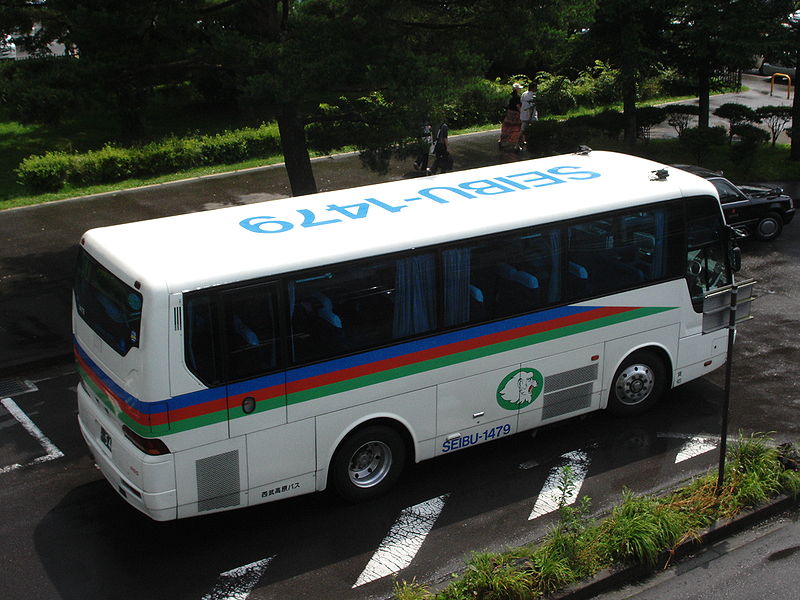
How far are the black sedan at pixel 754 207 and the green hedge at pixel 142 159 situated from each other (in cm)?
1081

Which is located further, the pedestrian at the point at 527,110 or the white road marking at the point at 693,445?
the pedestrian at the point at 527,110

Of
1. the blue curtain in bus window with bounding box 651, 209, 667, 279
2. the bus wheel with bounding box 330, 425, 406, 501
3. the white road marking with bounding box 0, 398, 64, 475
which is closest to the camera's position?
the bus wheel with bounding box 330, 425, 406, 501

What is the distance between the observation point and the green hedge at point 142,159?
2003 cm

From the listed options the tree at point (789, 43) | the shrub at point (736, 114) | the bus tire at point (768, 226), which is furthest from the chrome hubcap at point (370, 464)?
the shrub at point (736, 114)

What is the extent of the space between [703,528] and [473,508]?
2187 millimetres

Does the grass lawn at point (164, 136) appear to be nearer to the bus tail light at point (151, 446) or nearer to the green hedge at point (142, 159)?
the green hedge at point (142, 159)

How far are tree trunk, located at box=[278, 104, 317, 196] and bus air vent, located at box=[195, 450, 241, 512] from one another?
28.2 ft

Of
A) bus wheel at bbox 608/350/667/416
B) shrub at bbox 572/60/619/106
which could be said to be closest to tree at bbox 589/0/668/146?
shrub at bbox 572/60/619/106

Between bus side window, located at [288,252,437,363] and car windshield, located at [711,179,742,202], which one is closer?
bus side window, located at [288,252,437,363]

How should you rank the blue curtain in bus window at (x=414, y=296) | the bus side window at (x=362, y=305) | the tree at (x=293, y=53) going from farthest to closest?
1. the tree at (x=293, y=53)
2. the blue curtain in bus window at (x=414, y=296)
3. the bus side window at (x=362, y=305)

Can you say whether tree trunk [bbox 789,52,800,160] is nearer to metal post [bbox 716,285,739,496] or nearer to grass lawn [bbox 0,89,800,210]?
grass lawn [bbox 0,89,800,210]

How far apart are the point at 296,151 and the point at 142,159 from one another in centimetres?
647

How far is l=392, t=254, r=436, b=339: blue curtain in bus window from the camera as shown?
344 inches

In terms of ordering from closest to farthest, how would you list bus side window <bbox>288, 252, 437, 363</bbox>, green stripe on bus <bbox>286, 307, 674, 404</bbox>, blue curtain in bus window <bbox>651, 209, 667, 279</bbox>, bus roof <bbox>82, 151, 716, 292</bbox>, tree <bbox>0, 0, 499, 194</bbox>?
bus roof <bbox>82, 151, 716, 292</bbox> → bus side window <bbox>288, 252, 437, 363</bbox> → green stripe on bus <bbox>286, 307, 674, 404</bbox> → blue curtain in bus window <bbox>651, 209, 667, 279</bbox> → tree <bbox>0, 0, 499, 194</bbox>
